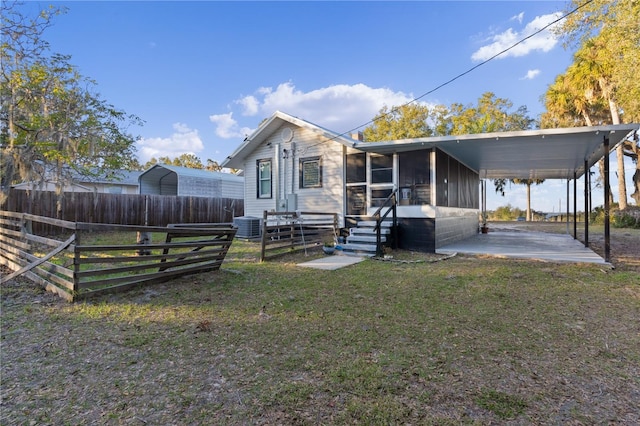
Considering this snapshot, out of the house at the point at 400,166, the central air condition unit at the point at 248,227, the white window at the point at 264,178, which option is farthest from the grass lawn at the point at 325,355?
the white window at the point at 264,178

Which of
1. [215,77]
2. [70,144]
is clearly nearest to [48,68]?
[70,144]

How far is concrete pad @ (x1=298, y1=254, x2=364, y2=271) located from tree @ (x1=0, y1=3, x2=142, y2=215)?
7.43 m

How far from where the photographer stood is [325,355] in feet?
9.19

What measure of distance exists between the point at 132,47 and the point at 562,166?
50.0 ft

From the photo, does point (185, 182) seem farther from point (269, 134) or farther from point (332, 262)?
point (332, 262)

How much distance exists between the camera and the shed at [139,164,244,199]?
18.6 meters

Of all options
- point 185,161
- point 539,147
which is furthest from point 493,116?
point 185,161

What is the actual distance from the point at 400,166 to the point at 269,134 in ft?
17.1

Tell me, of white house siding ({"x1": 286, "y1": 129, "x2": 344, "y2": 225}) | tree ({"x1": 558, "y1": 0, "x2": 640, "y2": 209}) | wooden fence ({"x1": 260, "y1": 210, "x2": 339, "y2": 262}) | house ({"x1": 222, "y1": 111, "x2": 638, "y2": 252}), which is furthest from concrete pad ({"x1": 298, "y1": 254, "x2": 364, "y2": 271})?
tree ({"x1": 558, "y1": 0, "x2": 640, "y2": 209})

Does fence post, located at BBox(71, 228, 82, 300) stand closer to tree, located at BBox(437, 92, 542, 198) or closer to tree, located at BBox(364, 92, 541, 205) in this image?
tree, located at BBox(364, 92, 541, 205)

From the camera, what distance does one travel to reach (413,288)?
197 inches

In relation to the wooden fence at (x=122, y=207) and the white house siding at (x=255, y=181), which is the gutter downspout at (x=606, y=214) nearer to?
the white house siding at (x=255, y=181)

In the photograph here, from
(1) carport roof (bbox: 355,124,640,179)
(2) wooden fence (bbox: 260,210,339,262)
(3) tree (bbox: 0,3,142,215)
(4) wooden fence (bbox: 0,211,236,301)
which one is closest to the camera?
(4) wooden fence (bbox: 0,211,236,301)

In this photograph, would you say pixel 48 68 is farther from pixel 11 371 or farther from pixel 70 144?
pixel 11 371
